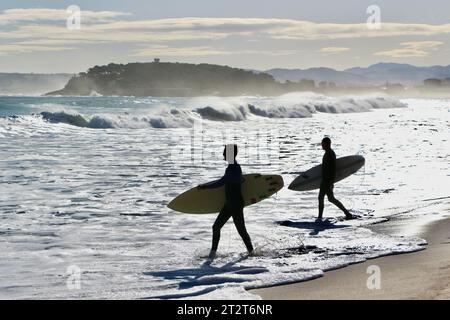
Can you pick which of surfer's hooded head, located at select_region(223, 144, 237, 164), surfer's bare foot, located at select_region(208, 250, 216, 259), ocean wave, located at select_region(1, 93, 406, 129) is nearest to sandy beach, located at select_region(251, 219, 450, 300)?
surfer's bare foot, located at select_region(208, 250, 216, 259)

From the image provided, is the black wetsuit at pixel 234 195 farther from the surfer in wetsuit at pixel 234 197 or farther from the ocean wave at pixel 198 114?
the ocean wave at pixel 198 114

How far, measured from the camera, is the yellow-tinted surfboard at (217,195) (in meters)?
11.2

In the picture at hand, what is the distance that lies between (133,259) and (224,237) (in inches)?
78.8

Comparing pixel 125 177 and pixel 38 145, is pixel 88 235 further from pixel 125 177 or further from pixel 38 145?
pixel 38 145

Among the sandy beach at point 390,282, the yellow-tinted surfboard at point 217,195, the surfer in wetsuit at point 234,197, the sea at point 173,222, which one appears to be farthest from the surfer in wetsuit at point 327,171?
the sandy beach at point 390,282

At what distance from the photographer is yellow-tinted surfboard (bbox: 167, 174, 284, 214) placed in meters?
11.2

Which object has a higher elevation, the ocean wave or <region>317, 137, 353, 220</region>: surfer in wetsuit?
the ocean wave

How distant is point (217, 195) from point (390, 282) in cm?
441

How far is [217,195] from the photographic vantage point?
11.2m

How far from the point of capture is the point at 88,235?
10750mm

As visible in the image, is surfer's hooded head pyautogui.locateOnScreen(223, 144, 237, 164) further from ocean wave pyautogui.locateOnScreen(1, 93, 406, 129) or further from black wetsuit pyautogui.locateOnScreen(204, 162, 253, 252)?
ocean wave pyautogui.locateOnScreen(1, 93, 406, 129)

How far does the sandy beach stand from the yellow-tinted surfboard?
3198mm
